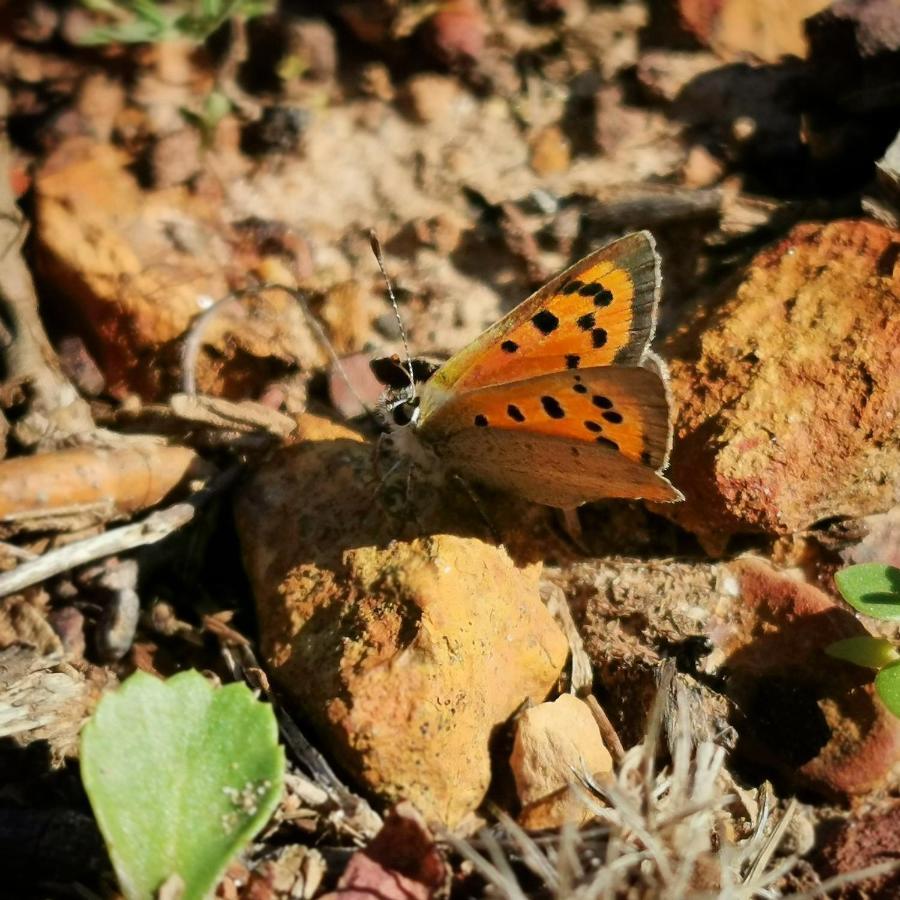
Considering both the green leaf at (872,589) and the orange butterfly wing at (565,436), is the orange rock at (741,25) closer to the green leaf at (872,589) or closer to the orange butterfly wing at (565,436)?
the orange butterfly wing at (565,436)

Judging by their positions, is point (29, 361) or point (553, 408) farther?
point (29, 361)

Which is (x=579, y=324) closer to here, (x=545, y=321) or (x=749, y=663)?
(x=545, y=321)

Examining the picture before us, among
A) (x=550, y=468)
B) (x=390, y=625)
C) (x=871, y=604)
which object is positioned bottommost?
(x=390, y=625)

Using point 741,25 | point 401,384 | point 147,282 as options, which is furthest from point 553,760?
point 741,25

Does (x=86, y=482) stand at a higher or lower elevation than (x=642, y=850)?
lower

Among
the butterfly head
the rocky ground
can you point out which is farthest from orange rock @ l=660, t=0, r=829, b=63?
the butterfly head

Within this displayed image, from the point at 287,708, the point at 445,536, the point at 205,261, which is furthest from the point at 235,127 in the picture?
the point at 287,708

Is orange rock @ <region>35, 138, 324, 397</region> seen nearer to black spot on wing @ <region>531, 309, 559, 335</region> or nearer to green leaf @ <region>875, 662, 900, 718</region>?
black spot on wing @ <region>531, 309, 559, 335</region>

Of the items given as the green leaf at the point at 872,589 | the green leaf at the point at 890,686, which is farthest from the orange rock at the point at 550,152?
the green leaf at the point at 890,686
